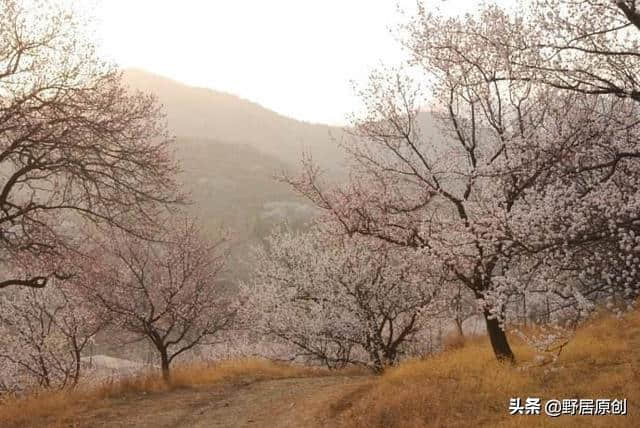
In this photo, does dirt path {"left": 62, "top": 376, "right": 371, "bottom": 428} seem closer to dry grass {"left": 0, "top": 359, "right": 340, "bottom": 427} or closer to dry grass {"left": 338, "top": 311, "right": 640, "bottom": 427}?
dry grass {"left": 0, "top": 359, "right": 340, "bottom": 427}

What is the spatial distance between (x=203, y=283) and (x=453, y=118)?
10.6 metres

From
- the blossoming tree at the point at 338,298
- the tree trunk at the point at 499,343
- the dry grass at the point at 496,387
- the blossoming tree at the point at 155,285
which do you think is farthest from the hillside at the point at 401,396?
the blossoming tree at the point at 338,298

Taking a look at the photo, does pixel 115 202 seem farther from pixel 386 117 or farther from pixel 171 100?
pixel 171 100

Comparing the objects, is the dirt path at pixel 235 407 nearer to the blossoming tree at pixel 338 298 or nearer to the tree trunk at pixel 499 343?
the blossoming tree at pixel 338 298

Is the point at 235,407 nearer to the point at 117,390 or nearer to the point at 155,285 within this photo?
the point at 117,390

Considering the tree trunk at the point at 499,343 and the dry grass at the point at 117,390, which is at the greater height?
the tree trunk at the point at 499,343

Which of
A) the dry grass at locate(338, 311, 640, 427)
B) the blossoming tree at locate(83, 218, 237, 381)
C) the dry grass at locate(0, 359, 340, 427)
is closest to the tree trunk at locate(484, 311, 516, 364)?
the dry grass at locate(338, 311, 640, 427)

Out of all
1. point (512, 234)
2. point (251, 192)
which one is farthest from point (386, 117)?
point (251, 192)

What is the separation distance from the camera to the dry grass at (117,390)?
41.9ft

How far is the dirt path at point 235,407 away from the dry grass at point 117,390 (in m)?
0.56

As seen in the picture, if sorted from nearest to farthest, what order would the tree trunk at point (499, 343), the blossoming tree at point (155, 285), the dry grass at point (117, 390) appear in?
the tree trunk at point (499, 343) → the dry grass at point (117, 390) → the blossoming tree at point (155, 285)

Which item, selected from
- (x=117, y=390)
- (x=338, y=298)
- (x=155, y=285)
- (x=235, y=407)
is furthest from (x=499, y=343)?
(x=155, y=285)

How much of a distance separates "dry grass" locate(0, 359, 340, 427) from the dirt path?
556 mm

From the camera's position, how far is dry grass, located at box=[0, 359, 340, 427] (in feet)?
41.9
